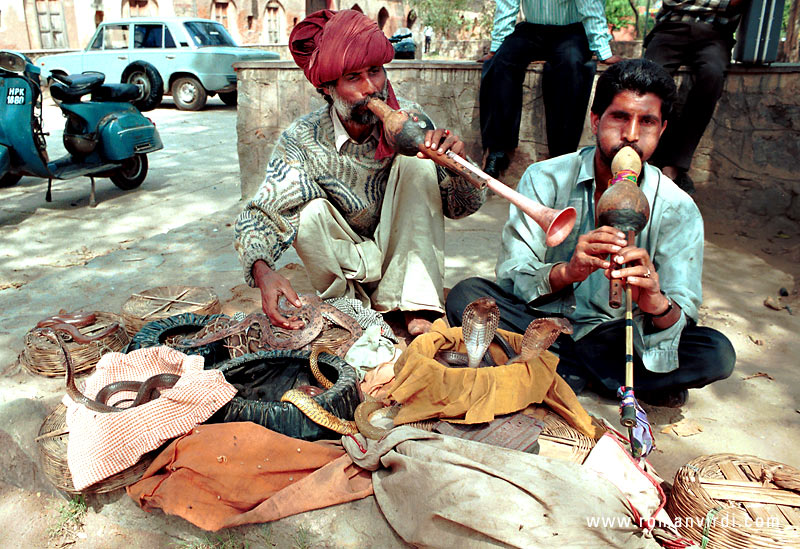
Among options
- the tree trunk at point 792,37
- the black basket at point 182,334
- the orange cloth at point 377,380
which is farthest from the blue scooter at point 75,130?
the tree trunk at point 792,37

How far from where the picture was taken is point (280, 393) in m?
2.26

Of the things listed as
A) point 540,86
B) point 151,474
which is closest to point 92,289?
point 151,474

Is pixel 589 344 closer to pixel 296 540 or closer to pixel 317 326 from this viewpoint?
pixel 317 326

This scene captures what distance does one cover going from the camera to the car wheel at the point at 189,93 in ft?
37.0

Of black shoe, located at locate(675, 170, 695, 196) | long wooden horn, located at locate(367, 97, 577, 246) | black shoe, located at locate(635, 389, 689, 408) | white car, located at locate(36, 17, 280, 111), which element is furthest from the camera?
white car, located at locate(36, 17, 280, 111)

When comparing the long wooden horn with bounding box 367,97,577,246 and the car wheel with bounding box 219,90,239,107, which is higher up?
the long wooden horn with bounding box 367,97,577,246

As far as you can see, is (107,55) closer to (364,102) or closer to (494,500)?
(364,102)

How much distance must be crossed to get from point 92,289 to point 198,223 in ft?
4.27

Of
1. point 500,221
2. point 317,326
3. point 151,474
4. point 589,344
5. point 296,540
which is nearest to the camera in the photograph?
point 296,540

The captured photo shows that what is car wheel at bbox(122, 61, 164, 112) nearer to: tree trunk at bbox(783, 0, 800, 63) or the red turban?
the red turban

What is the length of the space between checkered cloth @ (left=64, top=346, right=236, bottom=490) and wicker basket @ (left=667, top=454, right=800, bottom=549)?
126 cm

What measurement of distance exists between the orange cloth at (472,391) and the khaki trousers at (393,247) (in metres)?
0.84

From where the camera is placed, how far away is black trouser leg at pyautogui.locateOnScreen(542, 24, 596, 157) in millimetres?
4344

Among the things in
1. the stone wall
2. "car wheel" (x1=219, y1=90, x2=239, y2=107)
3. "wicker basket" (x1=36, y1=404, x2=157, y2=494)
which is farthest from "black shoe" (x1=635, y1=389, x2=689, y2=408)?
"car wheel" (x1=219, y1=90, x2=239, y2=107)
